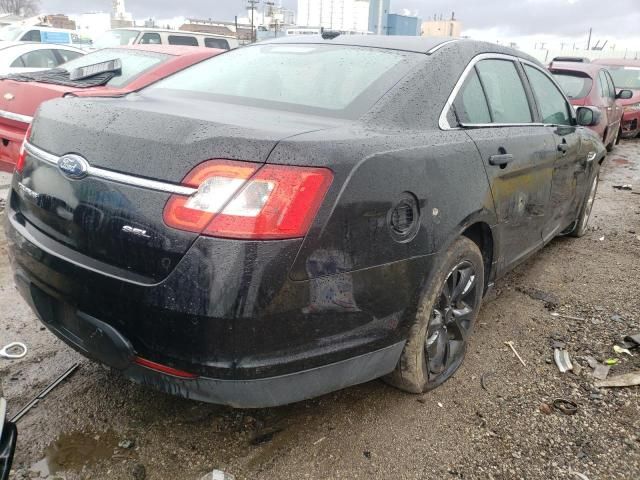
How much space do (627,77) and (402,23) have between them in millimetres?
51197

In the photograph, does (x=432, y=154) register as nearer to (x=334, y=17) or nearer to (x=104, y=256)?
(x=104, y=256)

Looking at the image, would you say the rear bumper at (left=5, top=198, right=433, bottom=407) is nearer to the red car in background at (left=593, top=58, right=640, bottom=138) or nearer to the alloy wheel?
the alloy wheel

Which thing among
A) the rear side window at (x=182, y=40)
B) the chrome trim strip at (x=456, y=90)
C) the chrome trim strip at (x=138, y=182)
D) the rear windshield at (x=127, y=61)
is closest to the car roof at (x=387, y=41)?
the chrome trim strip at (x=456, y=90)

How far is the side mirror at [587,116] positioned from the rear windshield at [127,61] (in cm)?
434

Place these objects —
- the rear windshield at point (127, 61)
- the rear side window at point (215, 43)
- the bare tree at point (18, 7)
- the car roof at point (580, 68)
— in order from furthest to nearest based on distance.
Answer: the bare tree at point (18, 7) < the rear side window at point (215, 43) < the car roof at point (580, 68) < the rear windshield at point (127, 61)

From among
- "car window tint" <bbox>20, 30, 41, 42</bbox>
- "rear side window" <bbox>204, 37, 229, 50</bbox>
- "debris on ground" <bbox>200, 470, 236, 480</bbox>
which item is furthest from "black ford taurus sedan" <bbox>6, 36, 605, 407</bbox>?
"car window tint" <bbox>20, 30, 41, 42</bbox>

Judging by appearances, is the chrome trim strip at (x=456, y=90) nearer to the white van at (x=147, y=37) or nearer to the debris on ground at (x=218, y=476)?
the debris on ground at (x=218, y=476)

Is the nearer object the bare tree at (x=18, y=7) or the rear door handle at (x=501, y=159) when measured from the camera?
the rear door handle at (x=501, y=159)

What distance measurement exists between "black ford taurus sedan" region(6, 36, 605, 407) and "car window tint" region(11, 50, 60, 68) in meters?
8.03

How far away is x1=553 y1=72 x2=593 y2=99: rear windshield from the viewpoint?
813 cm

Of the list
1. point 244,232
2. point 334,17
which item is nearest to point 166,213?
point 244,232

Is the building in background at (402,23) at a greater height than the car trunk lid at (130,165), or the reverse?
the car trunk lid at (130,165)

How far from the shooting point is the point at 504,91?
10.2 feet

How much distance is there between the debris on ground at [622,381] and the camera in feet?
8.98
